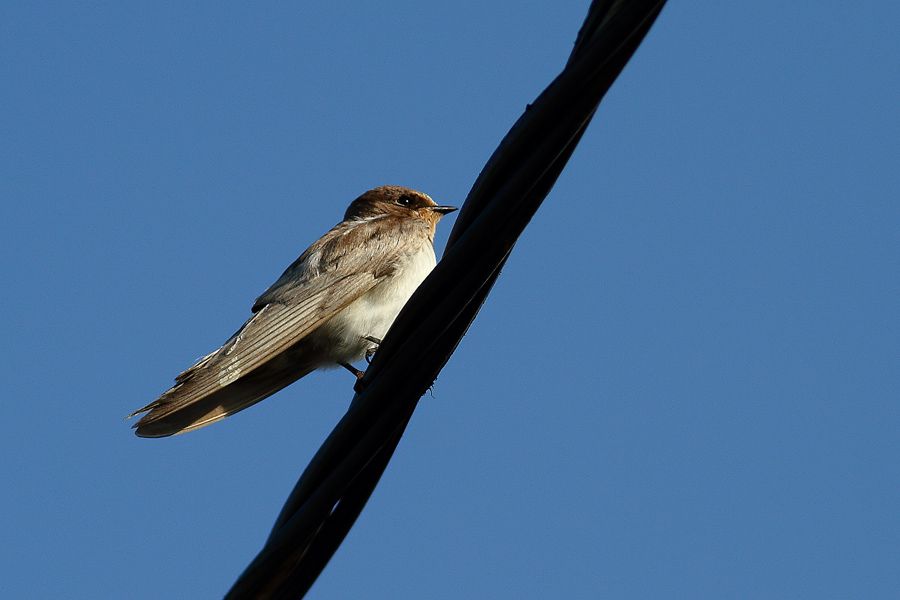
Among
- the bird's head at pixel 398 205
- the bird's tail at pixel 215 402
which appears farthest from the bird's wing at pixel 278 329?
the bird's head at pixel 398 205

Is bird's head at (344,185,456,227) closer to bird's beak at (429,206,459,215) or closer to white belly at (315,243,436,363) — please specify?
bird's beak at (429,206,459,215)

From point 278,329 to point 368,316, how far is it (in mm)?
709

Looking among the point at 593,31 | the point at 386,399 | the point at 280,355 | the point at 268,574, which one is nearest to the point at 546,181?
the point at 593,31

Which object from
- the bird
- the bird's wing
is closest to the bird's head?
the bird

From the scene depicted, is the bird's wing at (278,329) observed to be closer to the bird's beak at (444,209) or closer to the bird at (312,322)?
the bird at (312,322)

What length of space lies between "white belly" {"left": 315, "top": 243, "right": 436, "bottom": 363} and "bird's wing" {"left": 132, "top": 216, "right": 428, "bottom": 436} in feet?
0.24

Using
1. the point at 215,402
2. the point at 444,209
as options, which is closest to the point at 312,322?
the point at 215,402

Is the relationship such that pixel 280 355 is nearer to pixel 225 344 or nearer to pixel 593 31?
pixel 225 344

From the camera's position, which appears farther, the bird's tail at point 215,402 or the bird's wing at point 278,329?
the bird's wing at point 278,329

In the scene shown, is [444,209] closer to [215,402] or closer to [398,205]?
[398,205]

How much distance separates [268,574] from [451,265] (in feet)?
2.95

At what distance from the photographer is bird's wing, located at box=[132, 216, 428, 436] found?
21.0 ft

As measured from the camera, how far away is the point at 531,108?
9.23 ft

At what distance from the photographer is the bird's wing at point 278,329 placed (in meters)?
6.41
